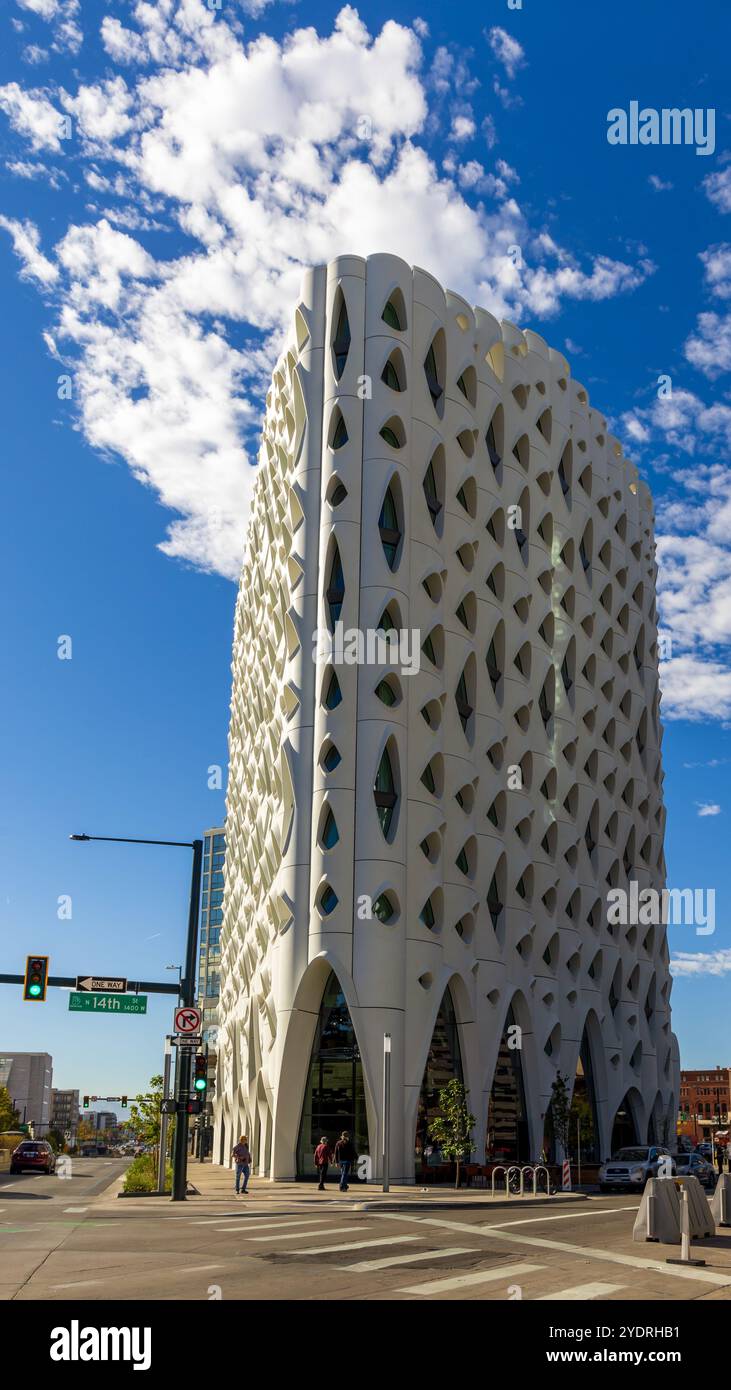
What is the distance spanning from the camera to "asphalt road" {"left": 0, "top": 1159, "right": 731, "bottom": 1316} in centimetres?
1408

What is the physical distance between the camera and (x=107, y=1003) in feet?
128

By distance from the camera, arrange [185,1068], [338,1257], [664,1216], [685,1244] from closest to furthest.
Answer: [685,1244], [338,1257], [664,1216], [185,1068]

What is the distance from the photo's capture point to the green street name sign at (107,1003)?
38275 millimetres

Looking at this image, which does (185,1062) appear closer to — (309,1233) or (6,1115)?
(309,1233)

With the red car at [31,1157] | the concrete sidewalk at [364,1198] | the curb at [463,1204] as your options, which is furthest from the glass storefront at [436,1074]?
the red car at [31,1157]

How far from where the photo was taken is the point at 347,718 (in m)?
44.5

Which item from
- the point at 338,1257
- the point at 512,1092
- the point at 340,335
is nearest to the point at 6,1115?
the point at 512,1092

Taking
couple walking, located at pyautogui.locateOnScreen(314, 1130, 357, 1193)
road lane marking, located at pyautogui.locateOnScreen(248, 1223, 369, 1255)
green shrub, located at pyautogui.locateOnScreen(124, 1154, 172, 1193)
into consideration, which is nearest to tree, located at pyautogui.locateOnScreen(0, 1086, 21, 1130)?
green shrub, located at pyautogui.locateOnScreen(124, 1154, 172, 1193)

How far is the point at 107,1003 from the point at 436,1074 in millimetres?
13647

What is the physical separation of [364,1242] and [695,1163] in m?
27.2

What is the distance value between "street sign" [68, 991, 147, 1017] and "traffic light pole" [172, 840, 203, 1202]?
6.86 metres

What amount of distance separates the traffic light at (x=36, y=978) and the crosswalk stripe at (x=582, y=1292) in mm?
23585
